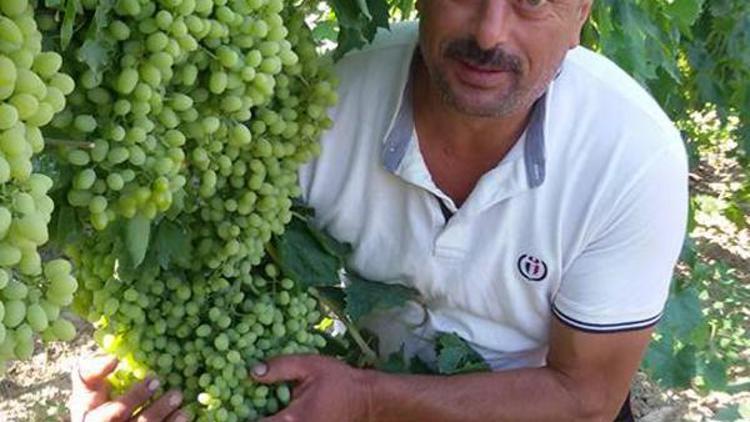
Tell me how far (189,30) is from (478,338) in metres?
1.11

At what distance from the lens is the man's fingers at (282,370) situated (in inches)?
66.7

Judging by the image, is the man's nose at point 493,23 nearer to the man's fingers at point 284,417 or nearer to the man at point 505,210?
the man at point 505,210

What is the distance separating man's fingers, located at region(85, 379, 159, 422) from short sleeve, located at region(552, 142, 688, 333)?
73cm

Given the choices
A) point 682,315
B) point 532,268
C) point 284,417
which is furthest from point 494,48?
point 682,315

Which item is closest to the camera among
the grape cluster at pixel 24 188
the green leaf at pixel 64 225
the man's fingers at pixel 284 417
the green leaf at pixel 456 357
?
the grape cluster at pixel 24 188

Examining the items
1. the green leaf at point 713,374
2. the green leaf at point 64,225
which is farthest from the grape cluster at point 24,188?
the green leaf at point 713,374

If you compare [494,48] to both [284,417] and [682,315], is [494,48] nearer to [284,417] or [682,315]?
[284,417]

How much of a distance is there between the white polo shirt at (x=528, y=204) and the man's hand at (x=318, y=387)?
22 centimetres

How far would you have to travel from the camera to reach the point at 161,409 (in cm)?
169

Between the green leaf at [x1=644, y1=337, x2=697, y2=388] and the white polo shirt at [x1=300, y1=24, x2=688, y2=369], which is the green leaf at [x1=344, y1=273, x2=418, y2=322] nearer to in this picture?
the white polo shirt at [x1=300, y1=24, x2=688, y2=369]

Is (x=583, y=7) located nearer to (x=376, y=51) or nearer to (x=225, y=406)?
(x=376, y=51)

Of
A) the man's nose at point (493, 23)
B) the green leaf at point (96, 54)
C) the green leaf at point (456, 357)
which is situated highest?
the green leaf at point (96, 54)

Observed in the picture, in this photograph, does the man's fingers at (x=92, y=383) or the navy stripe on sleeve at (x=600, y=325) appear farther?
the navy stripe on sleeve at (x=600, y=325)

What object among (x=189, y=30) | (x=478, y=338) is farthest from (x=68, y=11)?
(x=478, y=338)
